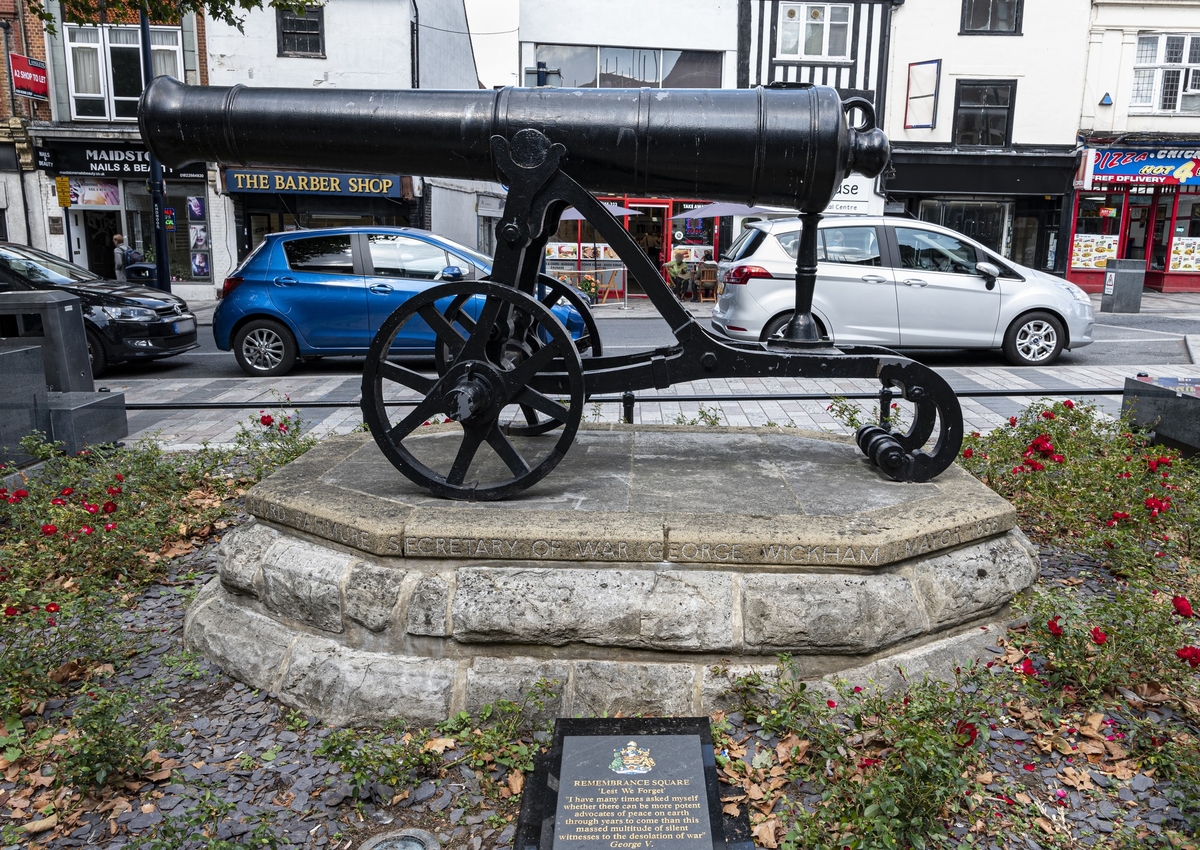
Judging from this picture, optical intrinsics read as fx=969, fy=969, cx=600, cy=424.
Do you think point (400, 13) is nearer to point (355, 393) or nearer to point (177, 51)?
point (177, 51)

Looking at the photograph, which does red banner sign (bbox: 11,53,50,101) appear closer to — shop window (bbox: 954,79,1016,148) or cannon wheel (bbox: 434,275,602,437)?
cannon wheel (bbox: 434,275,602,437)

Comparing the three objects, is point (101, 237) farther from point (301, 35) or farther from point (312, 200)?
point (301, 35)

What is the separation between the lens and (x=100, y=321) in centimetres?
1120

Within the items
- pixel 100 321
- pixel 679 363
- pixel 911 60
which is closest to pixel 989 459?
pixel 679 363

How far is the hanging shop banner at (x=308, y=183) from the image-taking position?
816 inches

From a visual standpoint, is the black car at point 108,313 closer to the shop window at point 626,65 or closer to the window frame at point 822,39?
the shop window at point 626,65

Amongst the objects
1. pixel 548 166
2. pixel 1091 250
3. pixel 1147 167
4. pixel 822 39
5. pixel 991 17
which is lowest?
pixel 1091 250

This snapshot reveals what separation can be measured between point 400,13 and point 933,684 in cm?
2088

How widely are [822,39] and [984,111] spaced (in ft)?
14.2

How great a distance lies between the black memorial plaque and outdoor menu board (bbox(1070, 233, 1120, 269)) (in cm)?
2485

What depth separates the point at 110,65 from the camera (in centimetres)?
2142

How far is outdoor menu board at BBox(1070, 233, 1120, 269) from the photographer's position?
24250 mm

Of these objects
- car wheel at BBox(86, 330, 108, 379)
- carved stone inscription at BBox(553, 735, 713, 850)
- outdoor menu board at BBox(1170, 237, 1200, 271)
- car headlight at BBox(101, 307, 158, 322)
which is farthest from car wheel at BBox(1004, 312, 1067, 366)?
outdoor menu board at BBox(1170, 237, 1200, 271)

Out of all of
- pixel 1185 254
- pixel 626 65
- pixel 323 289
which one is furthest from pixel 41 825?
pixel 1185 254
